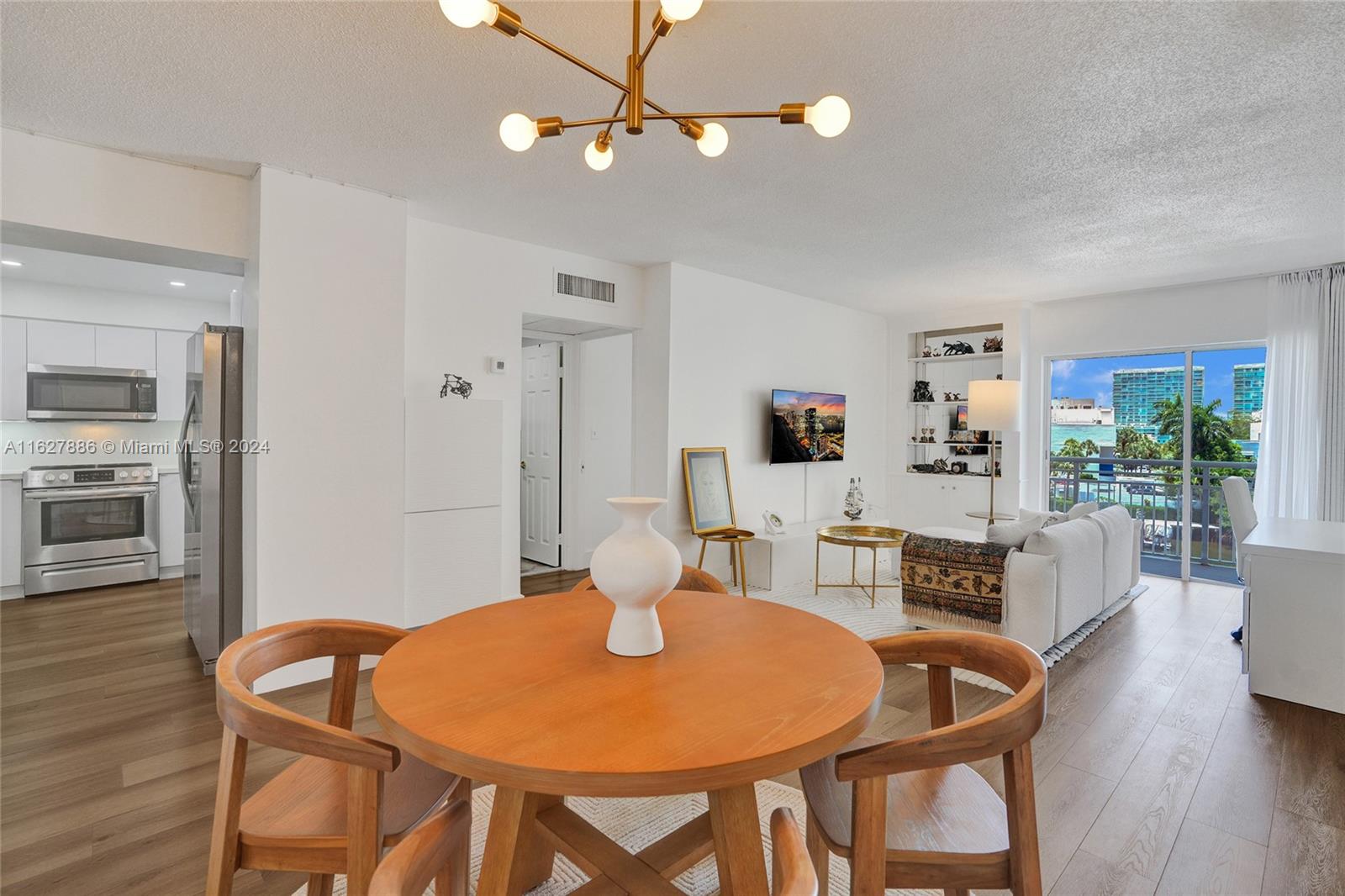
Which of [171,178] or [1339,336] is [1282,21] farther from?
[171,178]

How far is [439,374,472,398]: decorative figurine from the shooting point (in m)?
4.06

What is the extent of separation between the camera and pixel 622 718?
3.57ft

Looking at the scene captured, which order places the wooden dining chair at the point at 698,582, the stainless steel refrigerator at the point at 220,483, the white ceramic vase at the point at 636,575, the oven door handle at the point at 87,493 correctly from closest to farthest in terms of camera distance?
the white ceramic vase at the point at 636,575
the wooden dining chair at the point at 698,582
the stainless steel refrigerator at the point at 220,483
the oven door handle at the point at 87,493

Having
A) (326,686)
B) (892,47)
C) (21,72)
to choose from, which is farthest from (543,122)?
(326,686)

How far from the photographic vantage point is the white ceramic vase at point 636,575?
1318 mm

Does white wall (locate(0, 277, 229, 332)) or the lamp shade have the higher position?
white wall (locate(0, 277, 229, 332))

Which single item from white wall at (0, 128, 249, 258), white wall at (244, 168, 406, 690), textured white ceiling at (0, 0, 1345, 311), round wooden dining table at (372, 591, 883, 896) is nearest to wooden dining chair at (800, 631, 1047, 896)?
round wooden dining table at (372, 591, 883, 896)

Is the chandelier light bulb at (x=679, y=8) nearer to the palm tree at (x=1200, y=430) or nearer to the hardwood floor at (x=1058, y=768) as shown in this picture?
the hardwood floor at (x=1058, y=768)

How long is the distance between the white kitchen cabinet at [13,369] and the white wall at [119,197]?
301 cm

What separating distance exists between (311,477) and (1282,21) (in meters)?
4.20

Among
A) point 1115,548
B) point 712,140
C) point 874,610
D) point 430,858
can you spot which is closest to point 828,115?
point 712,140

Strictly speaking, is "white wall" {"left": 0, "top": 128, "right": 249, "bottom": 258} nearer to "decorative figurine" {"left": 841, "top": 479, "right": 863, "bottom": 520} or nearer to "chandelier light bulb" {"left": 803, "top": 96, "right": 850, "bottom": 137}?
"chandelier light bulb" {"left": 803, "top": 96, "right": 850, "bottom": 137}

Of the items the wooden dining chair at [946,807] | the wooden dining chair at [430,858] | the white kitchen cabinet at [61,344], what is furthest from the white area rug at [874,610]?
the white kitchen cabinet at [61,344]

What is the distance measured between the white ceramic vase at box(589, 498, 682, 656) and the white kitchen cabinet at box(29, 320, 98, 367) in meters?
5.99
